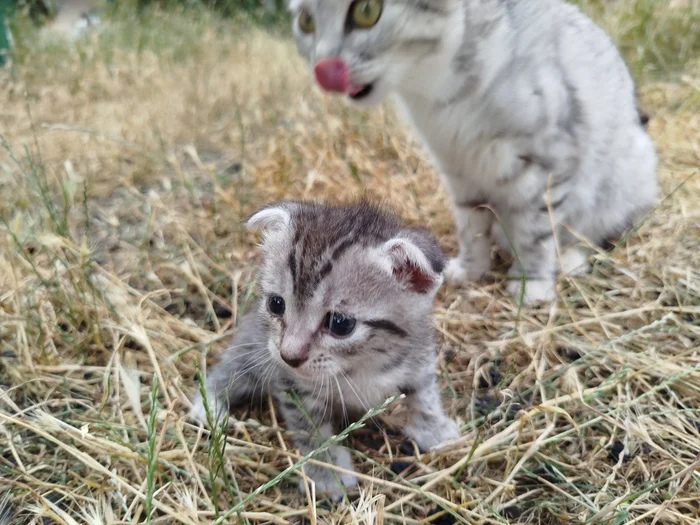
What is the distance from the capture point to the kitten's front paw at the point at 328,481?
154 cm

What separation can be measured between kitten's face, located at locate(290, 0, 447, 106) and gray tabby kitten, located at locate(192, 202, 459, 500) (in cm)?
46

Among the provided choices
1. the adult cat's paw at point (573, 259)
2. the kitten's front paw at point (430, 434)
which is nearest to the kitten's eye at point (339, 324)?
Result: the kitten's front paw at point (430, 434)

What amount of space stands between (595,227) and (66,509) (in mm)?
2279

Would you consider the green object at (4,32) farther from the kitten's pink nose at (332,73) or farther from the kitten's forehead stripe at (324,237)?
the kitten's forehead stripe at (324,237)

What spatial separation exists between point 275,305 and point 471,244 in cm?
117

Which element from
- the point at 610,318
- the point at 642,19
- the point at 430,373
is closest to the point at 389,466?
the point at 430,373

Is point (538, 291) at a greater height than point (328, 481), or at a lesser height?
greater

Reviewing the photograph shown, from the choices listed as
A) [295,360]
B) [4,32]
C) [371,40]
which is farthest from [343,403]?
[4,32]

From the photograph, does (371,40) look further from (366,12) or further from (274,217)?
(274,217)

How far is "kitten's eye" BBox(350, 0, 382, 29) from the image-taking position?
1.75 metres

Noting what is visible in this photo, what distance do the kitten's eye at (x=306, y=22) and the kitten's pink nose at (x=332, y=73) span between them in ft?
1.03

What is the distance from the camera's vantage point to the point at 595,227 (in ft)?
8.09

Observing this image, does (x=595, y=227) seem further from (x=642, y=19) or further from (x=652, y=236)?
(x=642, y=19)

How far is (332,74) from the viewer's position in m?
1.78
